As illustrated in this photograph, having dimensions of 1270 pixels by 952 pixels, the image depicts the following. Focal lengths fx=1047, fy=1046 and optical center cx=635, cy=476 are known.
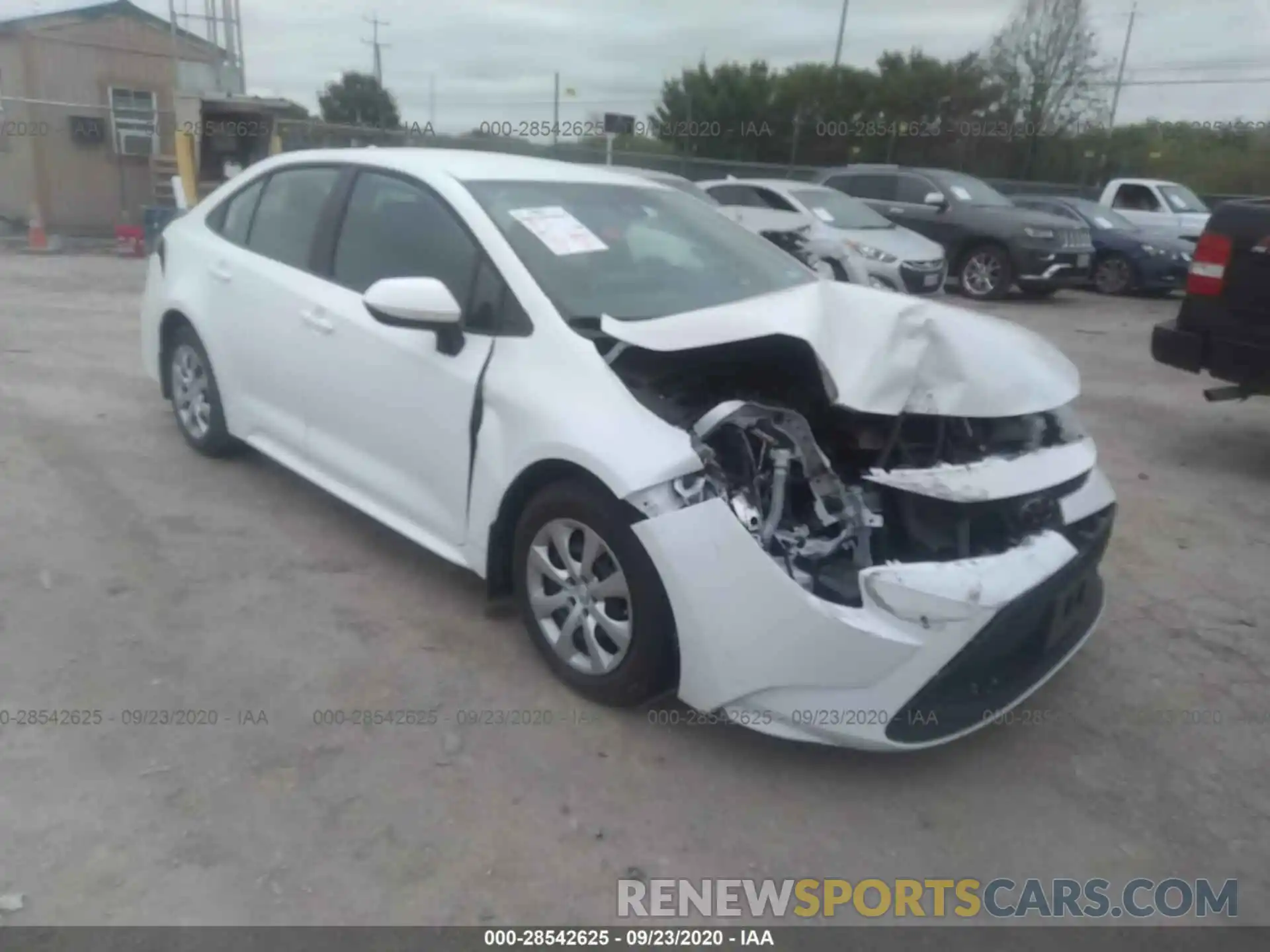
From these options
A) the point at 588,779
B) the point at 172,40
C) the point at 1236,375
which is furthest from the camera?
the point at 172,40

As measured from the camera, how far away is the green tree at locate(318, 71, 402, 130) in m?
35.5

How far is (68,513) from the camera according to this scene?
4645 mm

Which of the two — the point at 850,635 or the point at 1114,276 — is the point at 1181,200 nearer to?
the point at 1114,276

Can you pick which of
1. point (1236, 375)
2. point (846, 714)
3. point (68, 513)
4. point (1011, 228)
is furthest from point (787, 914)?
point (1011, 228)

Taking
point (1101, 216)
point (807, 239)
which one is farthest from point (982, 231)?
point (807, 239)

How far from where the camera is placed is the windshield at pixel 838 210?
1217 centimetres

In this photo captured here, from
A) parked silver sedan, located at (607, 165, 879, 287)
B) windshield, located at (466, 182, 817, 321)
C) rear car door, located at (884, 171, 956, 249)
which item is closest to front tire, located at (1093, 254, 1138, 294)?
rear car door, located at (884, 171, 956, 249)

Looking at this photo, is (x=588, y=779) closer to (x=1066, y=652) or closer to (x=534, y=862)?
(x=534, y=862)

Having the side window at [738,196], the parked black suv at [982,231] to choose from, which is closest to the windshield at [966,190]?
the parked black suv at [982,231]

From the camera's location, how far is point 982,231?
13531mm

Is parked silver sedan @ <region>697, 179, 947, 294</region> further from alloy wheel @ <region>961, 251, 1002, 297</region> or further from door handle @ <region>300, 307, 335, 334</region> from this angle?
door handle @ <region>300, 307, 335, 334</region>

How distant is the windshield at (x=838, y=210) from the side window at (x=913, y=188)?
171 centimetres

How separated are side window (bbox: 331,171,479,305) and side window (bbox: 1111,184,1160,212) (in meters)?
15.6

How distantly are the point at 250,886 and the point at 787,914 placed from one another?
1305mm
